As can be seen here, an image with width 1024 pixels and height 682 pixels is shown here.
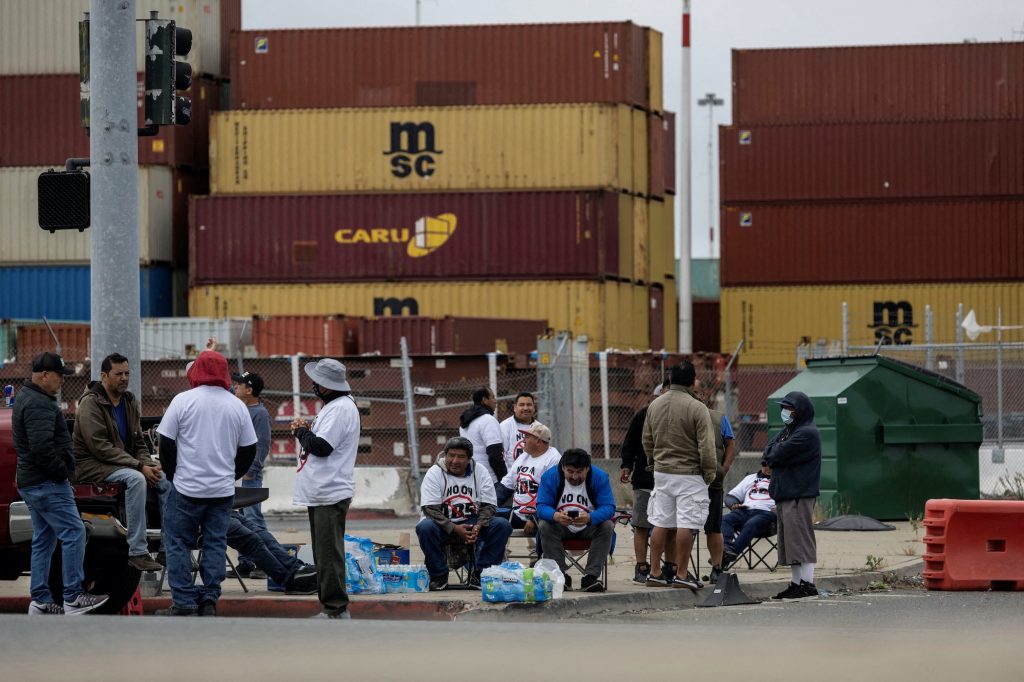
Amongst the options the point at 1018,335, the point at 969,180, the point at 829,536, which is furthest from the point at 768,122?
the point at 829,536

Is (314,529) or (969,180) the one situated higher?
(969,180)

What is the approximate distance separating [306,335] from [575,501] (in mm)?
18767

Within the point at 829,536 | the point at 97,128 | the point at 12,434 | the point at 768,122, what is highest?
the point at 768,122

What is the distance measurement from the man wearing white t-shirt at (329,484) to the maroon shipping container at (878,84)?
32429 millimetres

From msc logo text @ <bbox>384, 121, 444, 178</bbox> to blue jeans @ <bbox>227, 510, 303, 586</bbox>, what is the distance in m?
25.1

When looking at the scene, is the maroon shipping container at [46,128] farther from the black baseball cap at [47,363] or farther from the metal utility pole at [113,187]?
the black baseball cap at [47,363]

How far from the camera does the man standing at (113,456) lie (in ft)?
31.0

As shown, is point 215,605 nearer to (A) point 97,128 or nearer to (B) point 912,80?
(A) point 97,128

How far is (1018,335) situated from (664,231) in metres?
8.77

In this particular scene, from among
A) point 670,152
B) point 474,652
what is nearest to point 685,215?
point 670,152

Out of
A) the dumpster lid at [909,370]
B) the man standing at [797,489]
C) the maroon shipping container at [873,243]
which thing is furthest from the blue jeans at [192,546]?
the maroon shipping container at [873,243]

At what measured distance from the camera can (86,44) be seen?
10555 mm

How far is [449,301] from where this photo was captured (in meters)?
34.6

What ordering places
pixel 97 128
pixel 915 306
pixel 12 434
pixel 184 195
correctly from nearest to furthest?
1. pixel 12 434
2. pixel 97 128
3. pixel 184 195
4. pixel 915 306
